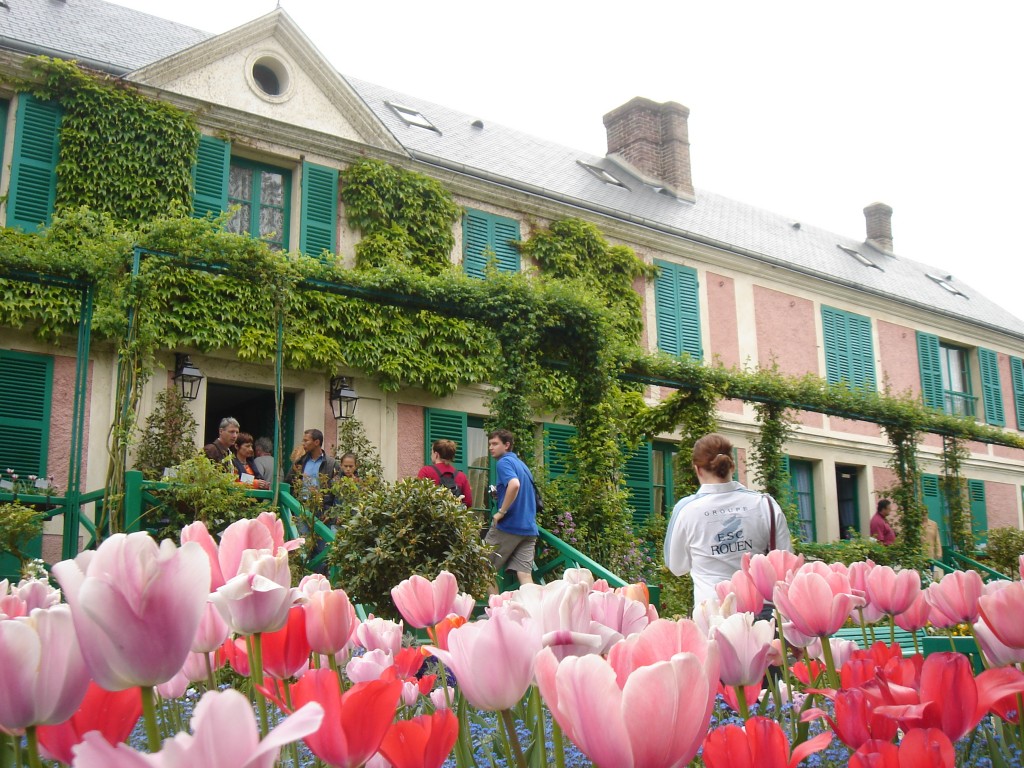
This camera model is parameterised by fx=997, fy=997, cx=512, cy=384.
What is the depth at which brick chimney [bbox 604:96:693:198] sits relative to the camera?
20.3 metres

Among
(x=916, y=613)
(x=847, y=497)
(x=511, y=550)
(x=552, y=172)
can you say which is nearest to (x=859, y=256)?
(x=847, y=497)

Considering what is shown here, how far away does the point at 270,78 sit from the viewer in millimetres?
13273

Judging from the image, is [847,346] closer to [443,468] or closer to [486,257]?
[486,257]

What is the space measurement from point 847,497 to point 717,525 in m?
16.9

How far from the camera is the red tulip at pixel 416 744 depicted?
2.87 ft

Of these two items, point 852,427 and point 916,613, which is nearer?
point 916,613

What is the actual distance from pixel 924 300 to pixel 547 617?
2303 cm

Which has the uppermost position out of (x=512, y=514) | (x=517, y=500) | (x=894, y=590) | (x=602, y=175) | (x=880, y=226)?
(x=880, y=226)

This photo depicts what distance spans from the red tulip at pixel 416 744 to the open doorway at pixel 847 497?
2017 cm

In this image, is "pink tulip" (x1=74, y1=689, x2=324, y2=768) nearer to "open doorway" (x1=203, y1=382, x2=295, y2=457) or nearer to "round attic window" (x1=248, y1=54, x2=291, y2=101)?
"open doorway" (x1=203, y1=382, x2=295, y2=457)

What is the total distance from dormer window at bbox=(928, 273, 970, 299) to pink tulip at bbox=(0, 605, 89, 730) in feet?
86.5

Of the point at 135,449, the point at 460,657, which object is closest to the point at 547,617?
the point at 460,657

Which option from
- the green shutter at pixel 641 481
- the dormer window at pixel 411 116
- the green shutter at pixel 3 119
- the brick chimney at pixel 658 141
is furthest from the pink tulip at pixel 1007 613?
the brick chimney at pixel 658 141

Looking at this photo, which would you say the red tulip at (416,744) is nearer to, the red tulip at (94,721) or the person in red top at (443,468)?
the red tulip at (94,721)
